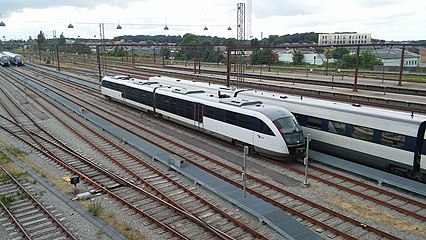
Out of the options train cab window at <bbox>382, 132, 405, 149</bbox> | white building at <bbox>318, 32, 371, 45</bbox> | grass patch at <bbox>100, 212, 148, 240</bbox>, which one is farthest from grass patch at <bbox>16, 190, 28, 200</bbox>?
white building at <bbox>318, 32, 371, 45</bbox>

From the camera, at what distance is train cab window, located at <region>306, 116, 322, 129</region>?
19.4m

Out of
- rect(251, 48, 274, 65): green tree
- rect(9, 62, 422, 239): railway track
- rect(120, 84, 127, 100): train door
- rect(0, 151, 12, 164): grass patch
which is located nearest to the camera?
rect(9, 62, 422, 239): railway track

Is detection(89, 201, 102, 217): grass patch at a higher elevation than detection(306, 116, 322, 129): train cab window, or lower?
lower

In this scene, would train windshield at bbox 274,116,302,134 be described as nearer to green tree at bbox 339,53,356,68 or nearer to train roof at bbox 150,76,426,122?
train roof at bbox 150,76,426,122

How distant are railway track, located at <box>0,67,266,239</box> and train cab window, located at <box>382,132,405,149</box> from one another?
824 cm

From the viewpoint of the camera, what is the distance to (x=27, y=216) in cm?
1309

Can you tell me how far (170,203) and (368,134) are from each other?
9503mm

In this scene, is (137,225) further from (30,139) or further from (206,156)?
(30,139)

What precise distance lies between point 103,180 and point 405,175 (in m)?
13.0

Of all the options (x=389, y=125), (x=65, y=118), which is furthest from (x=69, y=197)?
(x=65, y=118)

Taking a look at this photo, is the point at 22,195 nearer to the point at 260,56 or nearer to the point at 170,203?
the point at 170,203

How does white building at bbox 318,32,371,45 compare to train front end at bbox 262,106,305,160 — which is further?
white building at bbox 318,32,371,45

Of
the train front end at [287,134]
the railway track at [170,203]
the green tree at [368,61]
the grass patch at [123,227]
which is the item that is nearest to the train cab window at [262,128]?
the train front end at [287,134]

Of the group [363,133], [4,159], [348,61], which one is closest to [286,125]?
[363,133]
